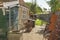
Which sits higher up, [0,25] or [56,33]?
[0,25]

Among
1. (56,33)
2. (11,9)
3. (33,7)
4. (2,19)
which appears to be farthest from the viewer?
(33,7)

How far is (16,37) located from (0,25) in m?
2.99

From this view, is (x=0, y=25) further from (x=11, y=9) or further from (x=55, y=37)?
(x=11, y=9)

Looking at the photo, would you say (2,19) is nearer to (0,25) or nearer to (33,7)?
(0,25)

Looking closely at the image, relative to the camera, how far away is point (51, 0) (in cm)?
2372

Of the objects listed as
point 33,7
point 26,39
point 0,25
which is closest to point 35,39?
point 26,39

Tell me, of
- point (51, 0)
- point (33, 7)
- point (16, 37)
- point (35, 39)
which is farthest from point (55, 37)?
point (33, 7)

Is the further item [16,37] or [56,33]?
[16,37]

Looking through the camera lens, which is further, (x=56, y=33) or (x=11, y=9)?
(x=11, y=9)

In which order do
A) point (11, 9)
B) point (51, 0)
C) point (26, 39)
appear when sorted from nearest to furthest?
point (26, 39)
point (11, 9)
point (51, 0)

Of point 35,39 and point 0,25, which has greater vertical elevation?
point 0,25

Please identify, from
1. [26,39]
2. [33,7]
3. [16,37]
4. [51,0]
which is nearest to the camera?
[16,37]

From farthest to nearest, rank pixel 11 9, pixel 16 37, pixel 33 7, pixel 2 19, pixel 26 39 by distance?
pixel 33 7
pixel 11 9
pixel 26 39
pixel 16 37
pixel 2 19

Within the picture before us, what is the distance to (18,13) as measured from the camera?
17.8 metres
